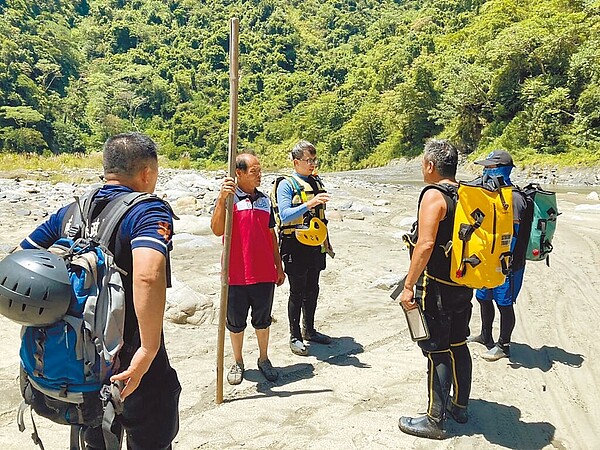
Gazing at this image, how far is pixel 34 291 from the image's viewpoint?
182 centimetres

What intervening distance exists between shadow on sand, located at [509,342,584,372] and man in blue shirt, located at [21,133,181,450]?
348 centimetres

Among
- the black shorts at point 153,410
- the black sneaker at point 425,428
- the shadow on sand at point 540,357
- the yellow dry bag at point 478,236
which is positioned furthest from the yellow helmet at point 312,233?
the black shorts at point 153,410

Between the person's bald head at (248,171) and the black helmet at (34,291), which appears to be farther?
the person's bald head at (248,171)

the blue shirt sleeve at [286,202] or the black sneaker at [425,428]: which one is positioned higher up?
the blue shirt sleeve at [286,202]

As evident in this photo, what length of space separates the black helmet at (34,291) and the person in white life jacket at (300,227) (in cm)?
269

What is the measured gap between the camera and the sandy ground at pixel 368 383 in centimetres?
353

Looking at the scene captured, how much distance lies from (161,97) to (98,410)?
8808 centimetres

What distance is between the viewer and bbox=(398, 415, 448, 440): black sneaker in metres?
3.45

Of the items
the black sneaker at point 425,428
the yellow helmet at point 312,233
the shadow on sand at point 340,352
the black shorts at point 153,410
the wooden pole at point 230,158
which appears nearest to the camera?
the black shorts at point 153,410

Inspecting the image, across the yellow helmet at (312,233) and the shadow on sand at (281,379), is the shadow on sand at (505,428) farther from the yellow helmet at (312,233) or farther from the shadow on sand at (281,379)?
the yellow helmet at (312,233)

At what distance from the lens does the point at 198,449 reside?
133 inches

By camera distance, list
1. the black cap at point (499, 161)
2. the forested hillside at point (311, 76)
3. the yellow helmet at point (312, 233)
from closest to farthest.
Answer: the black cap at point (499, 161) < the yellow helmet at point (312, 233) < the forested hillside at point (311, 76)

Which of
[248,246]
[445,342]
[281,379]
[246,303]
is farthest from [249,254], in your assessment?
[445,342]

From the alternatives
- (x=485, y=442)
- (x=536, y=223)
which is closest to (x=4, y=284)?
(x=485, y=442)
